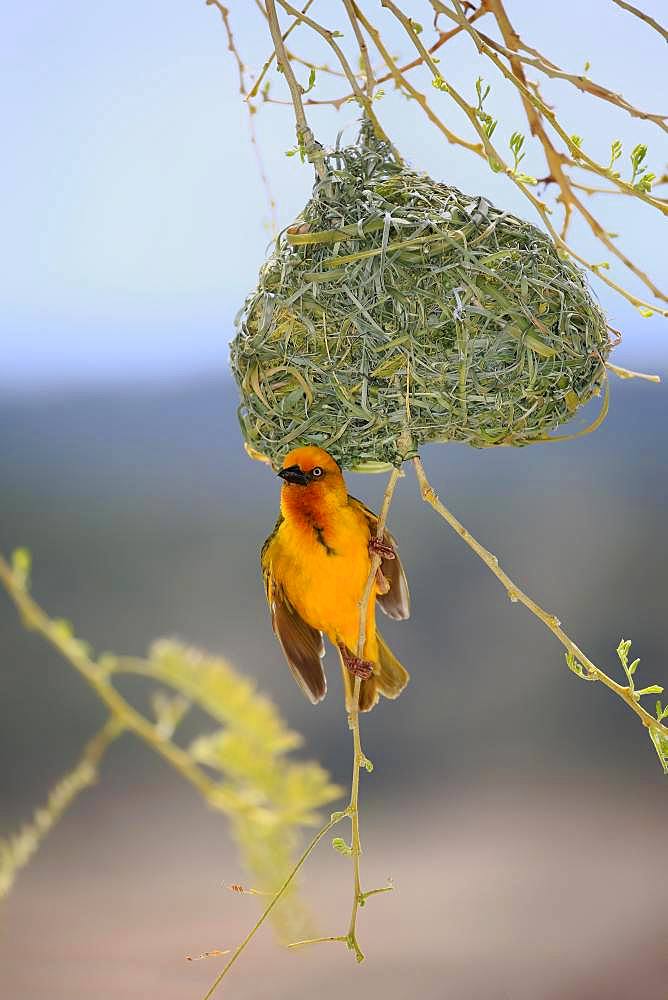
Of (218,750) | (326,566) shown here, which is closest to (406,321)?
(326,566)

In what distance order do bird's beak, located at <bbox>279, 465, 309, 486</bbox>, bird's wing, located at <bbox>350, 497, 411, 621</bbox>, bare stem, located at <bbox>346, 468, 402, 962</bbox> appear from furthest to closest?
bird's wing, located at <bbox>350, 497, 411, 621</bbox> → bird's beak, located at <bbox>279, 465, 309, 486</bbox> → bare stem, located at <bbox>346, 468, 402, 962</bbox>

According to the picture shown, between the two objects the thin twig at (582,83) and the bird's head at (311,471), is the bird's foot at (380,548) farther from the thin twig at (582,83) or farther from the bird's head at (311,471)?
the thin twig at (582,83)

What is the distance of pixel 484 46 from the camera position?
1186mm

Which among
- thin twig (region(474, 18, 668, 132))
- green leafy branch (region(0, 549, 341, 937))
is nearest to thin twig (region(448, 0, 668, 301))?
thin twig (region(474, 18, 668, 132))

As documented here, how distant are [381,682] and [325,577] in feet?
0.63

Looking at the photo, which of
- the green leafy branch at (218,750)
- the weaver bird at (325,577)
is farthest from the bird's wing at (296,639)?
the green leafy branch at (218,750)

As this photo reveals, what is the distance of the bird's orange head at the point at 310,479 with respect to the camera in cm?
115

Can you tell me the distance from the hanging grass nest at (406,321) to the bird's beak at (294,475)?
42mm

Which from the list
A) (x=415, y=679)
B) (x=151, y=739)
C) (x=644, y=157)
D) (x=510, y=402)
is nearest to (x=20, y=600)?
(x=151, y=739)

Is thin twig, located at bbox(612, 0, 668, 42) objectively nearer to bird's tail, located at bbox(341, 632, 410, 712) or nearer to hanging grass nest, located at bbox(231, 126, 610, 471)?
hanging grass nest, located at bbox(231, 126, 610, 471)

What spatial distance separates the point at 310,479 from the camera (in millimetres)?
1170

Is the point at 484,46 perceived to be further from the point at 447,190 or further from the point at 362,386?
the point at 362,386

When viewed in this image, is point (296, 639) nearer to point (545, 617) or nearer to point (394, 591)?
point (394, 591)

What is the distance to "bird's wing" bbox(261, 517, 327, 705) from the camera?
4.30 feet
